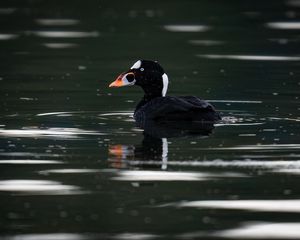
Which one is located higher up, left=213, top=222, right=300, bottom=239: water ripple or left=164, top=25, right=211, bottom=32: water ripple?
left=213, top=222, right=300, bottom=239: water ripple

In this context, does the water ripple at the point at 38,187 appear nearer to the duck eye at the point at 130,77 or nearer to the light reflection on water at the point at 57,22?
the duck eye at the point at 130,77

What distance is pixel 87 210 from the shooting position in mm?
9891

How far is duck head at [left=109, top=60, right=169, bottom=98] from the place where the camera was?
16984mm

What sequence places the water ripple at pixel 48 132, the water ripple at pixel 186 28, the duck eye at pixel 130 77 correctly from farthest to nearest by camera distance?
the water ripple at pixel 186 28 < the duck eye at pixel 130 77 < the water ripple at pixel 48 132

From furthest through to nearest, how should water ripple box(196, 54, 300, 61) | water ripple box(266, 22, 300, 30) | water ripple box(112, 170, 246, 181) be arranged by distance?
water ripple box(266, 22, 300, 30)
water ripple box(196, 54, 300, 61)
water ripple box(112, 170, 246, 181)

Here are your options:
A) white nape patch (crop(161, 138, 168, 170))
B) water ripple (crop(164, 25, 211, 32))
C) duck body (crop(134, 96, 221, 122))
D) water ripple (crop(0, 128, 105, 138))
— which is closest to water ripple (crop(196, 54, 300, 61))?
water ripple (crop(164, 25, 211, 32))

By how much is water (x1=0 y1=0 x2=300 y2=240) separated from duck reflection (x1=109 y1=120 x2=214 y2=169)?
3cm

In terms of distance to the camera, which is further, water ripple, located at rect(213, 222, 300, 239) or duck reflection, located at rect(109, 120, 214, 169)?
duck reflection, located at rect(109, 120, 214, 169)

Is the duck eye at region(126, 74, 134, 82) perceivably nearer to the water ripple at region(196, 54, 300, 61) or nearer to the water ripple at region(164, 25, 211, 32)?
the water ripple at region(196, 54, 300, 61)

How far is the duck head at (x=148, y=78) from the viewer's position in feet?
55.7

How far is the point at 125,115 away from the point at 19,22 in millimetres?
15507

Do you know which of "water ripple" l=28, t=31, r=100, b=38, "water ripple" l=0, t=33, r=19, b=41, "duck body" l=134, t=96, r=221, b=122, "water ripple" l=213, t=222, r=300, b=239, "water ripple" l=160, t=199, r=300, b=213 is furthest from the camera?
"water ripple" l=28, t=31, r=100, b=38

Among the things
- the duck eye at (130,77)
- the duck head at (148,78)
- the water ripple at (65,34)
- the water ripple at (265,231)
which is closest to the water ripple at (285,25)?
the water ripple at (65,34)

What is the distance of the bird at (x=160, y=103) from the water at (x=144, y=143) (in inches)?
9.7
